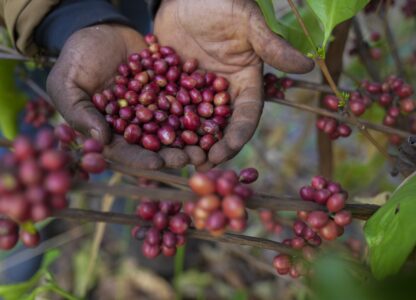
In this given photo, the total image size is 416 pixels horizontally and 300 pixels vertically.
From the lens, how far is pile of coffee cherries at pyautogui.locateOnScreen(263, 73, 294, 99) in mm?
1106

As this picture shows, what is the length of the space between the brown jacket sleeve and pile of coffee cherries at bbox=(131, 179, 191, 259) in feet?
2.02

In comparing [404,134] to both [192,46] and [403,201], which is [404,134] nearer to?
[403,201]

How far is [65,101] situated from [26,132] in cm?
88

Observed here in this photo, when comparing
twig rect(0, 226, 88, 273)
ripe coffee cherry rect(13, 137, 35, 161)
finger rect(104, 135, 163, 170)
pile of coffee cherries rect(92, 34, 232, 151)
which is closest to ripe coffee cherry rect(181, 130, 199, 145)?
pile of coffee cherries rect(92, 34, 232, 151)

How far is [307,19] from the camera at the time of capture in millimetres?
1092

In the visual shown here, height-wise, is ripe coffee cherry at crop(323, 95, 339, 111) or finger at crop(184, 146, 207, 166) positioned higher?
ripe coffee cherry at crop(323, 95, 339, 111)

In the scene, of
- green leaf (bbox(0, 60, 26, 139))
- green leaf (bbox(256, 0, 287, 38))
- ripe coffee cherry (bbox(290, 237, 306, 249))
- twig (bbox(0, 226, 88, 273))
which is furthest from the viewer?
twig (bbox(0, 226, 88, 273))

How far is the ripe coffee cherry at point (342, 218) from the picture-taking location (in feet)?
2.25

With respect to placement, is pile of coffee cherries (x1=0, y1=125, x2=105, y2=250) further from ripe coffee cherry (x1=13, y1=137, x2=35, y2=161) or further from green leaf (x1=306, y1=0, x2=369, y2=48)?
green leaf (x1=306, y1=0, x2=369, y2=48)

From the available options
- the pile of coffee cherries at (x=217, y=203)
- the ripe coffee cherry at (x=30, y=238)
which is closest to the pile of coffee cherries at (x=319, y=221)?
the pile of coffee cherries at (x=217, y=203)

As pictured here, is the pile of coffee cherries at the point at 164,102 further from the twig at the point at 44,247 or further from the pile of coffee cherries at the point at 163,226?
the twig at the point at 44,247

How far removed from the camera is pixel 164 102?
108 cm

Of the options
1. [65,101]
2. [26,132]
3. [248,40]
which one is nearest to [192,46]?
[248,40]

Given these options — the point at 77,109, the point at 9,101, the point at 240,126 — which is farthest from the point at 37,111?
the point at 240,126
